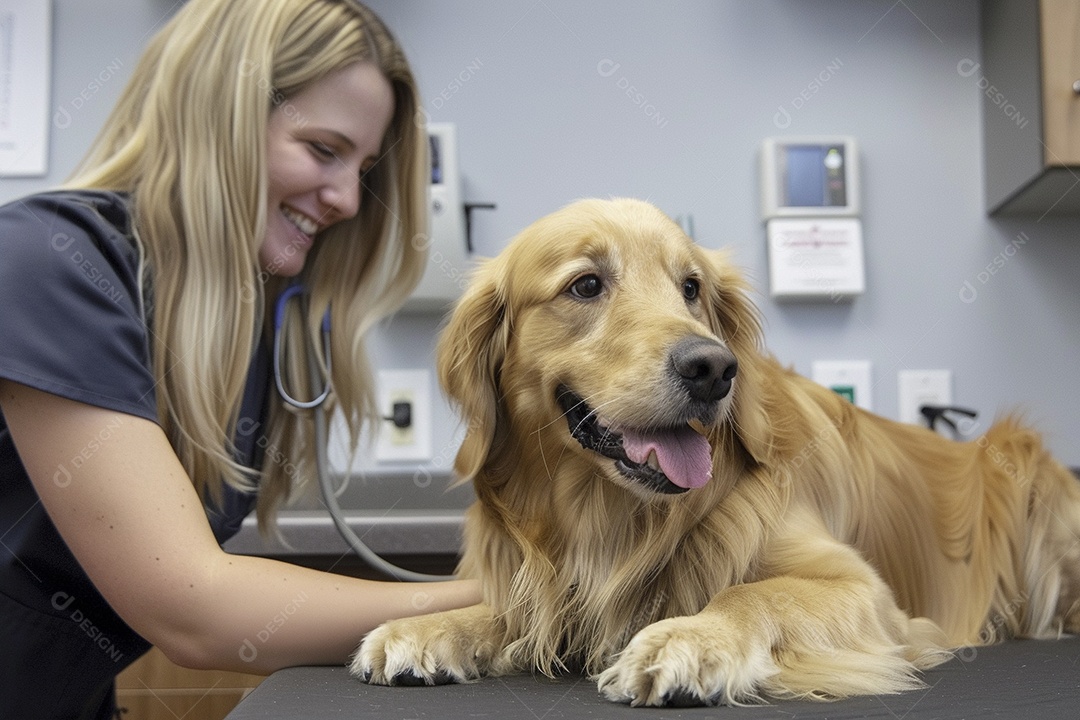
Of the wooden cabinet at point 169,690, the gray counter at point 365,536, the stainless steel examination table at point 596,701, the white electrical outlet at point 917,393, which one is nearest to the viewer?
the stainless steel examination table at point 596,701

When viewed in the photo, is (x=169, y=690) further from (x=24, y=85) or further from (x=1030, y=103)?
(x=1030, y=103)

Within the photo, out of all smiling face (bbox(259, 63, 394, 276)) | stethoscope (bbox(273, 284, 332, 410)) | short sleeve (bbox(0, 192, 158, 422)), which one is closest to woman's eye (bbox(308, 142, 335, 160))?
smiling face (bbox(259, 63, 394, 276))

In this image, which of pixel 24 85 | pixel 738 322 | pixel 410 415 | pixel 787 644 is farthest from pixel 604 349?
pixel 24 85

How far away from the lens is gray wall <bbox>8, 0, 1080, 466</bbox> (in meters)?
2.24

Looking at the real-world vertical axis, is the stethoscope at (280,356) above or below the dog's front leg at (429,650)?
above

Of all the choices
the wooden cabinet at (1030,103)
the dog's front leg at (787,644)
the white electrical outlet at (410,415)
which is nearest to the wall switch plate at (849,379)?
the wooden cabinet at (1030,103)

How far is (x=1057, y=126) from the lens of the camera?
1.89 metres

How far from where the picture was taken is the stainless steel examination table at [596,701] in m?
0.80

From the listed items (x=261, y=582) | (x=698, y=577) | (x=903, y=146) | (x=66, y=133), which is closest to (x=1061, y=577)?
(x=698, y=577)

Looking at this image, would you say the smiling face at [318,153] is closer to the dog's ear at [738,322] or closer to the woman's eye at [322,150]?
the woman's eye at [322,150]

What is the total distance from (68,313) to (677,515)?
760 mm

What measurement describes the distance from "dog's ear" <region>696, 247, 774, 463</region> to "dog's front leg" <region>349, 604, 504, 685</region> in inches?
18.0

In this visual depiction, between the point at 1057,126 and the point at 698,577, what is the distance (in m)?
1.29

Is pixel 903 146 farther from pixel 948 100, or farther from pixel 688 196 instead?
pixel 688 196
